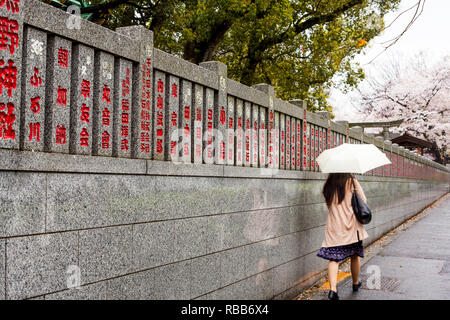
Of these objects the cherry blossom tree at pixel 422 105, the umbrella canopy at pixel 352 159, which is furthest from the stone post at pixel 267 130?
the cherry blossom tree at pixel 422 105

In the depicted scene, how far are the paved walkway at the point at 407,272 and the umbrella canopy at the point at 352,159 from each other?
1776mm

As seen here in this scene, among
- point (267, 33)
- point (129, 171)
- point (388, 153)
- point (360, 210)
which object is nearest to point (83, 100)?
point (129, 171)

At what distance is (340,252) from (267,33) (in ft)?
26.2

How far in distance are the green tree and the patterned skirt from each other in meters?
5.37

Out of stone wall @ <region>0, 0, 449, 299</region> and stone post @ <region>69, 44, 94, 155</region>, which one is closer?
stone wall @ <region>0, 0, 449, 299</region>

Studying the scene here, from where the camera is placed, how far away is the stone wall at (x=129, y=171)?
304cm

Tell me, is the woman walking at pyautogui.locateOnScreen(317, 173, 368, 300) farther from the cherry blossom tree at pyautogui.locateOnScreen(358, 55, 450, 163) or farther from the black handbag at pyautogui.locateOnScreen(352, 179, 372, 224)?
the cherry blossom tree at pyautogui.locateOnScreen(358, 55, 450, 163)

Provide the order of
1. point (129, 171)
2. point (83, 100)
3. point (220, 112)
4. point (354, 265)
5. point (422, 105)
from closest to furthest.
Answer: point (83, 100) → point (129, 171) → point (220, 112) → point (354, 265) → point (422, 105)

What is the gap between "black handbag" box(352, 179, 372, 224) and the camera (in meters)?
6.64

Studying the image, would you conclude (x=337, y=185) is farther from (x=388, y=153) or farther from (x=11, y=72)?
(x=388, y=153)

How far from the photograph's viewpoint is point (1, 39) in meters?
2.93

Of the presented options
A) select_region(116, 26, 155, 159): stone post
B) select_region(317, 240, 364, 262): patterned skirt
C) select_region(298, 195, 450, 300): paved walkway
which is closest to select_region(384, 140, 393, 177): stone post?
select_region(298, 195, 450, 300): paved walkway

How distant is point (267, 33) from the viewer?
43.7 ft

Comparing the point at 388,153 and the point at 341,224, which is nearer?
the point at 341,224
